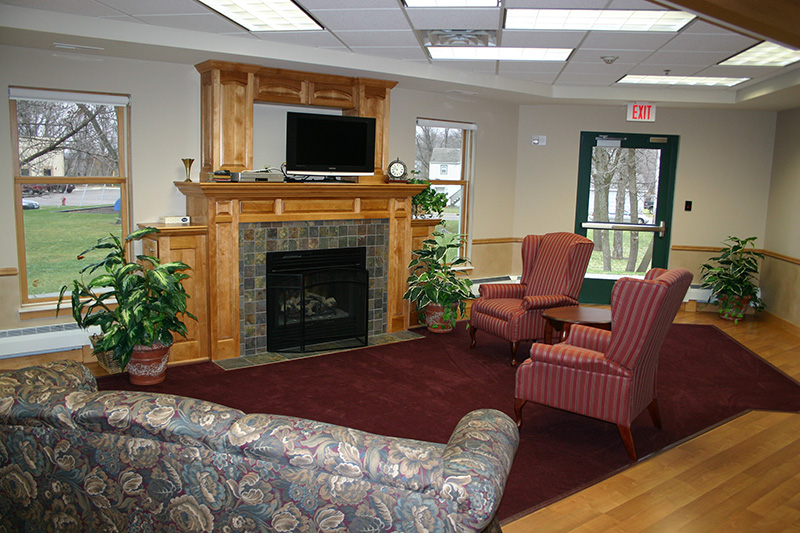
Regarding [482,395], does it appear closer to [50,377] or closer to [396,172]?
[396,172]

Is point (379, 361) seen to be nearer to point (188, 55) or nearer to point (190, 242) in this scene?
point (190, 242)

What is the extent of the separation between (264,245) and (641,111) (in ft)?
14.9

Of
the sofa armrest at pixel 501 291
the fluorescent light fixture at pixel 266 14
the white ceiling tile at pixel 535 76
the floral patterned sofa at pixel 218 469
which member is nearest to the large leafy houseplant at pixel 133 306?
the fluorescent light fixture at pixel 266 14

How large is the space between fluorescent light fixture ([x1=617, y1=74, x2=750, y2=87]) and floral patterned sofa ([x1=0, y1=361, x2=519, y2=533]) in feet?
17.0

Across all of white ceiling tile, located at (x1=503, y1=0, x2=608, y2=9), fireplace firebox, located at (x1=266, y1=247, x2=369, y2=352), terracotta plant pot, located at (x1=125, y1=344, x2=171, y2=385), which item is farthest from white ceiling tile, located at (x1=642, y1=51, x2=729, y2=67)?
terracotta plant pot, located at (x1=125, y1=344, x2=171, y2=385)

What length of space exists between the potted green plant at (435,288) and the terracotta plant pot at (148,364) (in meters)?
2.38

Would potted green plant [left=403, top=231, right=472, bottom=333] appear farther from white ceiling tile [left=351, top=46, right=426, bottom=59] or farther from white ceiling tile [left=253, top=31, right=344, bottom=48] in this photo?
white ceiling tile [left=253, top=31, right=344, bottom=48]

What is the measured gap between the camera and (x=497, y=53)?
511cm

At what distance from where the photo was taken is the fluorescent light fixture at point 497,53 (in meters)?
4.93

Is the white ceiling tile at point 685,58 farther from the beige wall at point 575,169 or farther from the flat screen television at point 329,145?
the flat screen television at point 329,145

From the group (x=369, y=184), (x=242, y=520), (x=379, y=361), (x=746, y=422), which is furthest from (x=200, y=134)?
(x=746, y=422)

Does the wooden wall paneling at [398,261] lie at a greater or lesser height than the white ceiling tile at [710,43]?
lesser

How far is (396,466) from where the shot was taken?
1.57m

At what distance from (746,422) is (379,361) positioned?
2.72 meters
